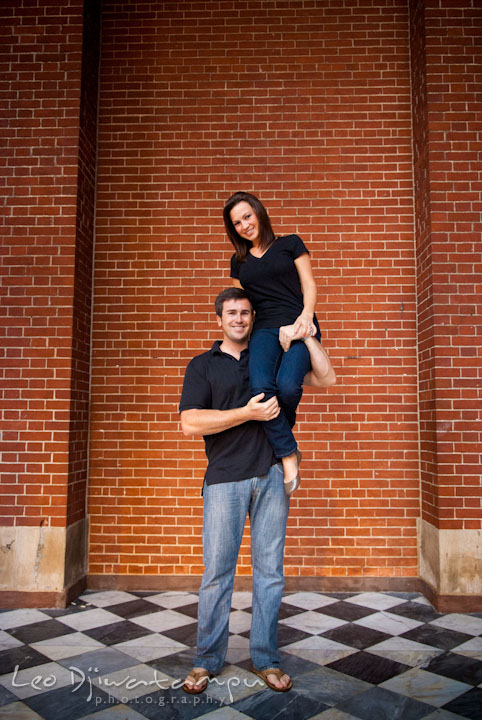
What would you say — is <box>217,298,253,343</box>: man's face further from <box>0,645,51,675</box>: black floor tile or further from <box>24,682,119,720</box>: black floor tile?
<box>0,645,51,675</box>: black floor tile

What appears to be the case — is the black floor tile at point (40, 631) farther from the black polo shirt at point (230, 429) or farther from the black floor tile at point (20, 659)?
the black polo shirt at point (230, 429)

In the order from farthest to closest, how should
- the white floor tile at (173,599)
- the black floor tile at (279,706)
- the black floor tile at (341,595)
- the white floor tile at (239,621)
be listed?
the black floor tile at (341,595) → the white floor tile at (173,599) → the white floor tile at (239,621) → the black floor tile at (279,706)

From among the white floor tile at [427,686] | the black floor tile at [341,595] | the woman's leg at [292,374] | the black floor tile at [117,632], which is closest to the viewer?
the white floor tile at [427,686]

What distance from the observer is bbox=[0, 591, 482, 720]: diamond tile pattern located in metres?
2.21

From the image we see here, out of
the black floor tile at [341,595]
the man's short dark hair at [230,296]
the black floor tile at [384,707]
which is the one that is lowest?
the black floor tile at [341,595]

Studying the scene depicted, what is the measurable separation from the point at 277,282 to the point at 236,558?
1.26m

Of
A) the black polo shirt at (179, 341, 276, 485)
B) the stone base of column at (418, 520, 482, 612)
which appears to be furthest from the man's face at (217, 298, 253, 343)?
the stone base of column at (418, 520, 482, 612)

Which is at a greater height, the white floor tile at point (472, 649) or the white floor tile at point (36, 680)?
the white floor tile at point (36, 680)

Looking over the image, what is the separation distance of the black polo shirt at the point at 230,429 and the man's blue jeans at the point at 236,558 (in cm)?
5

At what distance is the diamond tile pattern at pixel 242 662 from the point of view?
2209mm

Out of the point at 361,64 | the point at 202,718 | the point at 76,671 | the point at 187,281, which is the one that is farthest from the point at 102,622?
the point at 361,64

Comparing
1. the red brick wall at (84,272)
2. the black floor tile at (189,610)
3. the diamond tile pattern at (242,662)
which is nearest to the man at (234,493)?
the diamond tile pattern at (242,662)

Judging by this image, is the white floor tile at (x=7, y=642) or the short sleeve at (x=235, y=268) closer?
the short sleeve at (x=235, y=268)

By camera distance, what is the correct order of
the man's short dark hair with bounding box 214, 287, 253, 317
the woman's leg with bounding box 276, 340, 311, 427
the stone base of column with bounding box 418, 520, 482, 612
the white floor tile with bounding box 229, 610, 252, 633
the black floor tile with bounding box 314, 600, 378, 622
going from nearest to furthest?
the woman's leg with bounding box 276, 340, 311, 427 < the man's short dark hair with bounding box 214, 287, 253, 317 < the white floor tile with bounding box 229, 610, 252, 633 < the black floor tile with bounding box 314, 600, 378, 622 < the stone base of column with bounding box 418, 520, 482, 612
